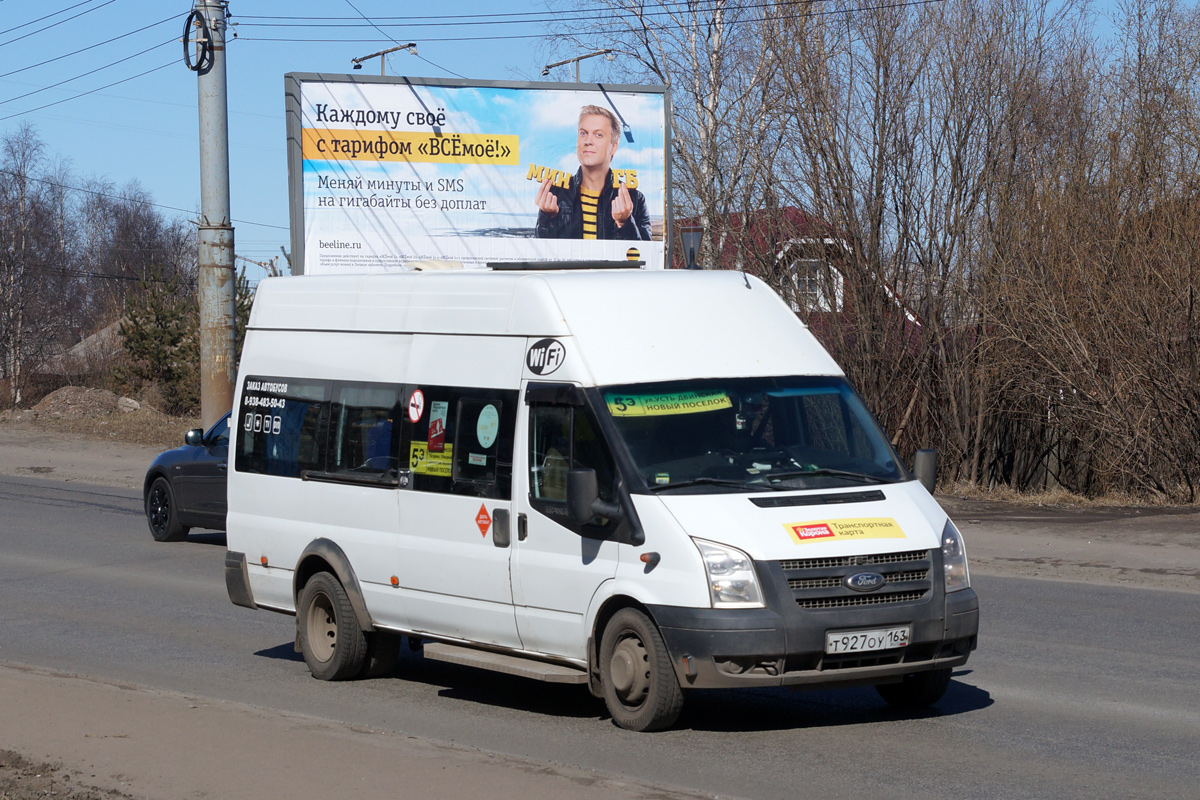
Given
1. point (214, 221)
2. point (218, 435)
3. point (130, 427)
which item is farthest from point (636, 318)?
point (130, 427)

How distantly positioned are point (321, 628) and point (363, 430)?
4.39ft

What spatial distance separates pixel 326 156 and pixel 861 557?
745 inches

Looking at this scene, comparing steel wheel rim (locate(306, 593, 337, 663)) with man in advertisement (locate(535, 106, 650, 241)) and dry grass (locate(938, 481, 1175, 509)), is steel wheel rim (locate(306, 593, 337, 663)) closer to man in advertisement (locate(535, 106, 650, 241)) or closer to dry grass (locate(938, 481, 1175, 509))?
dry grass (locate(938, 481, 1175, 509))

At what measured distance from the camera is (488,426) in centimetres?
789

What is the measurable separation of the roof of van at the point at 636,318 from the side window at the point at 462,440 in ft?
1.27

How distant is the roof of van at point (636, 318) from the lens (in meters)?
7.59

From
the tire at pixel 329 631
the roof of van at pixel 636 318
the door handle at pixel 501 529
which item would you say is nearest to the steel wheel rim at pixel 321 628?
the tire at pixel 329 631

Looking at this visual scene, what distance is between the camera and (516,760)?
20.7 ft

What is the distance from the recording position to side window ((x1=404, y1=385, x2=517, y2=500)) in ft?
25.5

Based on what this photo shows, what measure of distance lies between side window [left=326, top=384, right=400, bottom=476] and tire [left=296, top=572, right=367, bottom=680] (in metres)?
0.74

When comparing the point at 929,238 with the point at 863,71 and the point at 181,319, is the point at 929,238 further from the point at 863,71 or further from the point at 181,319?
the point at 181,319

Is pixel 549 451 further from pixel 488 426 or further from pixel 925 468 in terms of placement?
pixel 925 468

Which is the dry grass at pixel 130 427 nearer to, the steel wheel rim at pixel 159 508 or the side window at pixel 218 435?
the steel wheel rim at pixel 159 508

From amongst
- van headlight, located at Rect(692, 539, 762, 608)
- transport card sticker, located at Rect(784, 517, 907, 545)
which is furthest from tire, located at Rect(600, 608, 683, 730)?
transport card sticker, located at Rect(784, 517, 907, 545)
